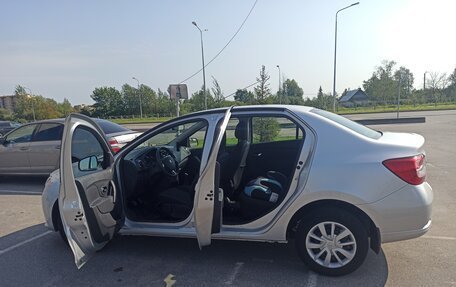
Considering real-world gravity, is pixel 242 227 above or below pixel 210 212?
below

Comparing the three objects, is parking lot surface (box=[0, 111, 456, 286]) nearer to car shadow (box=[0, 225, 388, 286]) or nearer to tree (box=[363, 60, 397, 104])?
car shadow (box=[0, 225, 388, 286])

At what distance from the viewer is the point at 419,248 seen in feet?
11.7

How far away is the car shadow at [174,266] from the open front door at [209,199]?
391 mm

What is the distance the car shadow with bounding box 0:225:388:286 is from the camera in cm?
303

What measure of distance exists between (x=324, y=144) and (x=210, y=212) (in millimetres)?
1240

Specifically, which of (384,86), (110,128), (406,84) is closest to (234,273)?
(110,128)

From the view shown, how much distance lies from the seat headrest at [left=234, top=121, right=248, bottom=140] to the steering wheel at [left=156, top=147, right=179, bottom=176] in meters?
0.86

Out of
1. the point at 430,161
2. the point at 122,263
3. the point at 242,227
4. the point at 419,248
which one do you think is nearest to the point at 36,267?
the point at 122,263

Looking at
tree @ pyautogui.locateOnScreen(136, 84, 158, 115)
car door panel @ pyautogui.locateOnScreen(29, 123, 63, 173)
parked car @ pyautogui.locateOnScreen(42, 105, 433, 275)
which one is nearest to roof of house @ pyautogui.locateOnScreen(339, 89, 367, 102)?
tree @ pyautogui.locateOnScreen(136, 84, 158, 115)

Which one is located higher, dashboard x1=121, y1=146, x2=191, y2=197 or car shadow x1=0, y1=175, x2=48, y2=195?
dashboard x1=121, y1=146, x2=191, y2=197

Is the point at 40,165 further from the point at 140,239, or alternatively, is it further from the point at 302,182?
the point at 302,182

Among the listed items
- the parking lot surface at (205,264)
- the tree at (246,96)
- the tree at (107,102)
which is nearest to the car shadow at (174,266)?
the parking lot surface at (205,264)

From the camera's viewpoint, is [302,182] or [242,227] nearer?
[302,182]

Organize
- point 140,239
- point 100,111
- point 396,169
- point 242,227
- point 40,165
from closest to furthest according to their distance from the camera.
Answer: point 396,169 < point 242,227 < point 140,239 < point 40,165 < point 100,111
